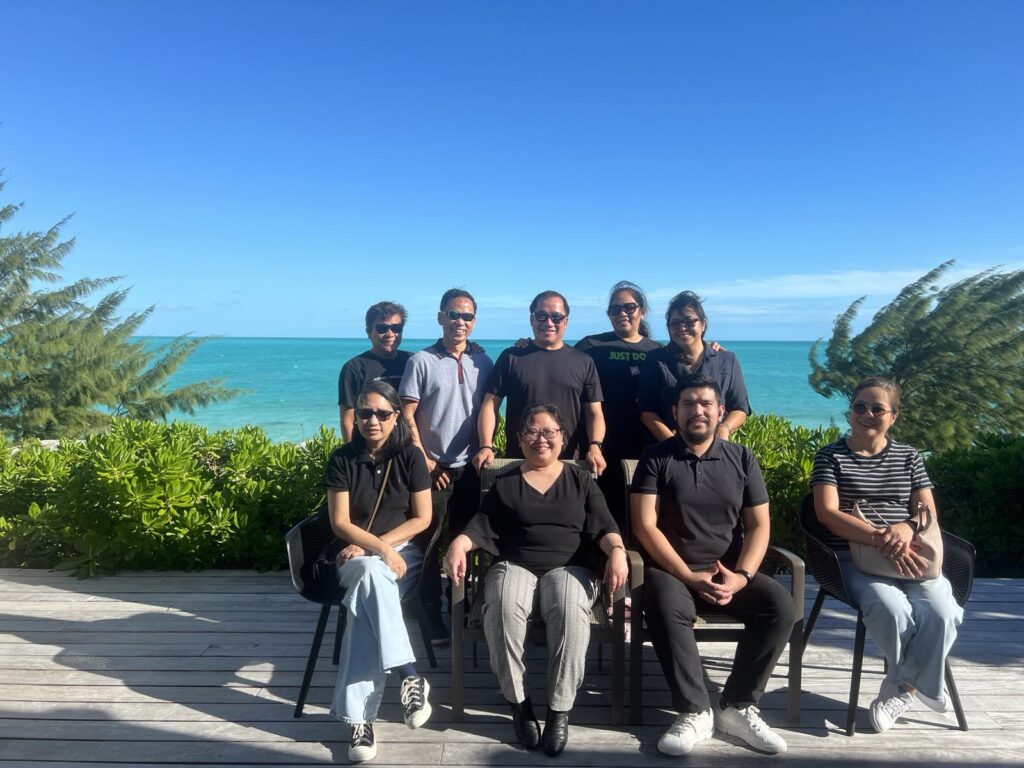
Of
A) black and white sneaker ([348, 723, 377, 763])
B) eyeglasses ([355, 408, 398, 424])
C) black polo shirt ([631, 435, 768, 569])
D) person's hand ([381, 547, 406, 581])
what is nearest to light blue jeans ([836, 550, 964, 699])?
black polo shirt ([631, 435, 768, 569])

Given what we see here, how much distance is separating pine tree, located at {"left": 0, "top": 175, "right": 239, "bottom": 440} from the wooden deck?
433 inches

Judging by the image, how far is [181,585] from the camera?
4098 millimetres

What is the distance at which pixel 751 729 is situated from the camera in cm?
252

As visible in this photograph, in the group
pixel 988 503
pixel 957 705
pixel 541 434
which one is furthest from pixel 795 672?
pixel 988 503

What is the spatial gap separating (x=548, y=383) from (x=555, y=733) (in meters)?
1.58

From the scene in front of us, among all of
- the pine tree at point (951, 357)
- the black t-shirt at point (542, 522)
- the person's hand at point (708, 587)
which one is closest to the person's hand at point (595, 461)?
the black t-shirt at point (542, 522)

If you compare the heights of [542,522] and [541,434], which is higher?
[541,434]

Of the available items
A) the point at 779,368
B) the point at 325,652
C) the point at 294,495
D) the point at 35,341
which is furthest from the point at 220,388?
the point at 779,368

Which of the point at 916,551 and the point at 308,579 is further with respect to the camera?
the point at 308,579

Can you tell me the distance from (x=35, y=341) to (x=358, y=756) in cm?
1403

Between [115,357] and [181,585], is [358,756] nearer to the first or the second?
[181,585]

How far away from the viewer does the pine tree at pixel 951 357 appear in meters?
9.88

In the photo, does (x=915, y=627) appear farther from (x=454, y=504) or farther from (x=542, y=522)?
(x=454, y=504)

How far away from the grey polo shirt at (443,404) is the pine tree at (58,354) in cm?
1257
